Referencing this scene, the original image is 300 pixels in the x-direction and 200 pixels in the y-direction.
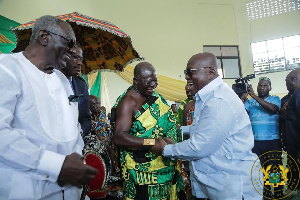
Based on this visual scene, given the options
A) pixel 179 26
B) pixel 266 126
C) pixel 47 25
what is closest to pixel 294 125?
pixel 266 126

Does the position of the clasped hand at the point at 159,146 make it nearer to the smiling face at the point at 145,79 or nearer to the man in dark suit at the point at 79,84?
the smiling face at the point at 145,79

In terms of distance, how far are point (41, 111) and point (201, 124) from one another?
984 mm

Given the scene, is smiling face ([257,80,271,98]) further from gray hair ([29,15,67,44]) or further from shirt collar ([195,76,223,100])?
gray hair ([29,15,67,44])

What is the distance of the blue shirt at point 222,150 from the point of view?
1569 millimetres

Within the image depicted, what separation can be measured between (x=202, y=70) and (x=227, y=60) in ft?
31.4

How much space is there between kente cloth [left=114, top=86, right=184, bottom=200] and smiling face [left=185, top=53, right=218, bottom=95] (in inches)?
20.2

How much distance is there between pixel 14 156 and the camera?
0.91 metres

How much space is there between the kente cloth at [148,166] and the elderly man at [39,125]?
89cm

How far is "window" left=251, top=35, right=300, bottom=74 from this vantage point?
34.2ft

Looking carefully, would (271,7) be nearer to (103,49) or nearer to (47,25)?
(103,49)

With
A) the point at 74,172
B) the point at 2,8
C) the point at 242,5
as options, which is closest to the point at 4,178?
the point at 74,172

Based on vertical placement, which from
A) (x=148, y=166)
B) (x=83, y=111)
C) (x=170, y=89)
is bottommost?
(x=148, y=166)

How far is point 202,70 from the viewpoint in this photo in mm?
1823

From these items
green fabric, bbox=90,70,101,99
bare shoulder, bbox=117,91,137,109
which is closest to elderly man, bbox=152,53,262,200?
bare shoulder, bbox=117,91,137,109
